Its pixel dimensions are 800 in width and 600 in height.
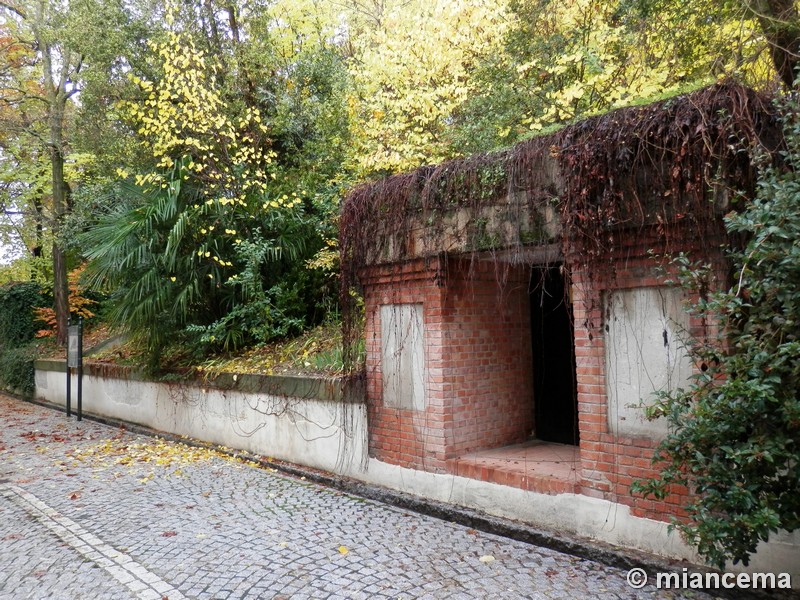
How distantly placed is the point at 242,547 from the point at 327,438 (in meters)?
2.56

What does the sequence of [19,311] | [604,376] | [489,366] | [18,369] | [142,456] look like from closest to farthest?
[604,376], [489,366], [142,456], [18,369], [19,311]

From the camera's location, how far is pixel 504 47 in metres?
10.3

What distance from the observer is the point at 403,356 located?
6691 millimetres

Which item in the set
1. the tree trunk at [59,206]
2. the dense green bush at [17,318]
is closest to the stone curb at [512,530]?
the tree trunk at [59,206]

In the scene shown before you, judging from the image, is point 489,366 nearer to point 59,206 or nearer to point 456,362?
point 456,362

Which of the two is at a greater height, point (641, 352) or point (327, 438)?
point (641, 352)

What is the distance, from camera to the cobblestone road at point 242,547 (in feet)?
14.5

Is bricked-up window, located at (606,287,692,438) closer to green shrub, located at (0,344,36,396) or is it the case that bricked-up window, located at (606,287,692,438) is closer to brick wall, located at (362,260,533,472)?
brick wall, located at (362,260,533,472)

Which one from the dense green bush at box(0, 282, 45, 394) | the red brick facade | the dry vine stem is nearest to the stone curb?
the red brick facade

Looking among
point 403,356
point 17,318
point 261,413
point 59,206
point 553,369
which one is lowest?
point 261,413

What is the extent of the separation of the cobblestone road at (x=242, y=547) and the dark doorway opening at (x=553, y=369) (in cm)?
200

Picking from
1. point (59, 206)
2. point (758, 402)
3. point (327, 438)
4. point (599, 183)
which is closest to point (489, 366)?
point (327, 438)

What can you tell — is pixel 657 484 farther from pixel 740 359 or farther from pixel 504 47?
pixel 504 47

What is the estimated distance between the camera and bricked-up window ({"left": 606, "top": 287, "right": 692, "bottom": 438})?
4.51 metres
